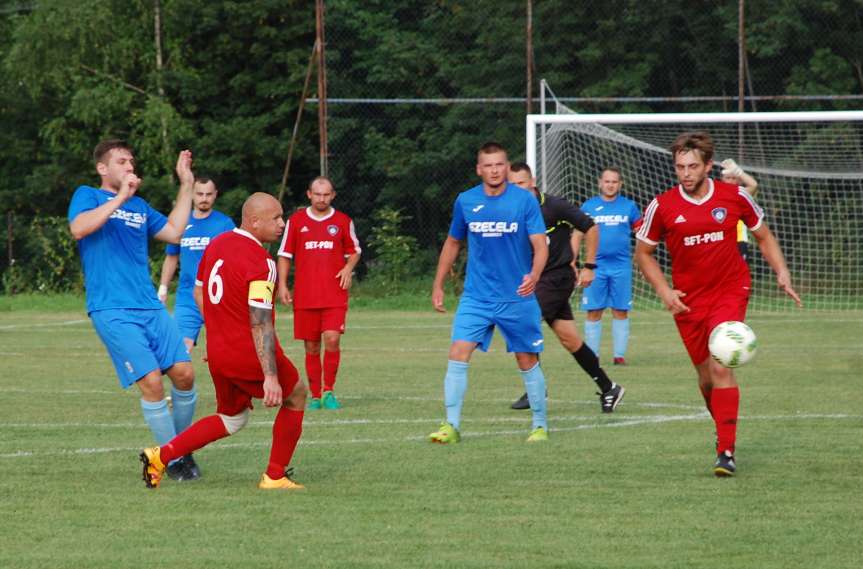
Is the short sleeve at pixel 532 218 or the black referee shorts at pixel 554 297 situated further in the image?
the black referee shorts at pixel 554 297

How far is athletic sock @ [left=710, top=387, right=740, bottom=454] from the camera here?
329 inches

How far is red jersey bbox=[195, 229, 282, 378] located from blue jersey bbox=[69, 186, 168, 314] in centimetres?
91

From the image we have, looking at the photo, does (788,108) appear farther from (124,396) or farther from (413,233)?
(124,396)

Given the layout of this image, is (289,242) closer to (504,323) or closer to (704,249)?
(504,323)

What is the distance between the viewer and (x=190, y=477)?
27.5ft

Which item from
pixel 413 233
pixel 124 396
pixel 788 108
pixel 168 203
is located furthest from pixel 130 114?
pixel 124 396

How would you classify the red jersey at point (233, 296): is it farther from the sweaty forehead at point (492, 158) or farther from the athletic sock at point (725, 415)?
the athletic sock at point (725, 415)

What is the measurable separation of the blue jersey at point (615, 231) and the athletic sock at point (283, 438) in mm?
9113

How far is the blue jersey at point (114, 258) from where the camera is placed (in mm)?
8438

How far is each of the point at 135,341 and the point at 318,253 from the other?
4.65 meters

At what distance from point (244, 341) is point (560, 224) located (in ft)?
19.2

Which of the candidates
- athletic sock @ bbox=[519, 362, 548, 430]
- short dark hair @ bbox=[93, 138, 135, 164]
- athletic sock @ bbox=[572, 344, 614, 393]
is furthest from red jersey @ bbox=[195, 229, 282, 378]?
athletic sock @ bbox=[572, 344, 614, 393]

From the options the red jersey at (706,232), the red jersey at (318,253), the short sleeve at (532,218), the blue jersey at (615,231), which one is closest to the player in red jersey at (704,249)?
the red jersey at (706,232)

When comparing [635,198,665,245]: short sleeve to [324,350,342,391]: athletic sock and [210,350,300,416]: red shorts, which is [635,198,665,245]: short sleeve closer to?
[210,350,300,416]: red shorts
